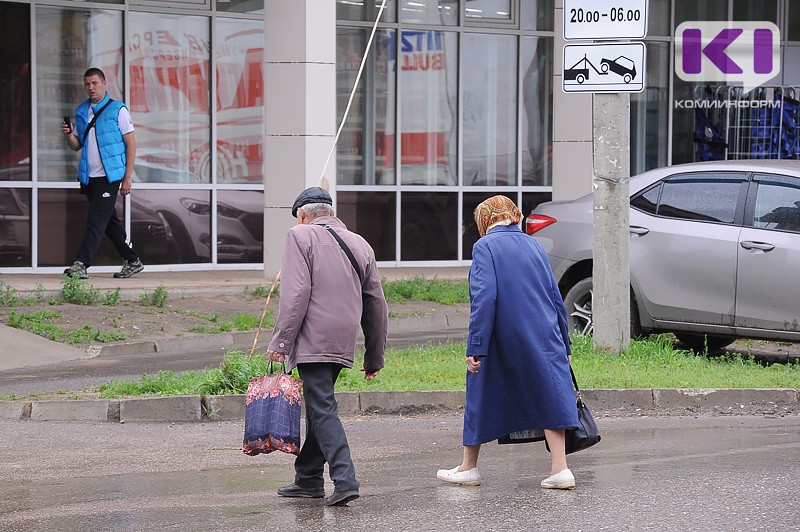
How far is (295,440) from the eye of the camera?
7.07 metres

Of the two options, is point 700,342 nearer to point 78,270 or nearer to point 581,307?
point 581,307

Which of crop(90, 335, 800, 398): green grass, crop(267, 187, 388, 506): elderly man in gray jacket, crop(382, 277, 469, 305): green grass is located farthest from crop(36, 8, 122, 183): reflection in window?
crop(267, 187, 388, 506): elderly man in gray jacket

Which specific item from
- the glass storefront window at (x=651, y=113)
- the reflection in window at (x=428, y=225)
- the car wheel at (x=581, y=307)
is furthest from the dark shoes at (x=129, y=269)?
the glass storefront window at (x=651, y=113)

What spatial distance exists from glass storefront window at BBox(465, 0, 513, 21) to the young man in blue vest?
6551 mm

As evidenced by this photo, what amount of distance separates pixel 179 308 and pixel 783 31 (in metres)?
12.4

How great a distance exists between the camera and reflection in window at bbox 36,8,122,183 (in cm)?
1770

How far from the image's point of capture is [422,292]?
54.3 ft

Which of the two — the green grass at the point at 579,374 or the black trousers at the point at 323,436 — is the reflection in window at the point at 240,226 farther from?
the black trousers at the point at 323,436

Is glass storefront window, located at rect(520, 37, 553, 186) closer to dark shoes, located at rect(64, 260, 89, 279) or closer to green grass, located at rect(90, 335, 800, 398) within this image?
dark shoes, located at rect(64, 260, 89, 279)

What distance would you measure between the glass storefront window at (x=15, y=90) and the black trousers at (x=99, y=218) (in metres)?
2.06

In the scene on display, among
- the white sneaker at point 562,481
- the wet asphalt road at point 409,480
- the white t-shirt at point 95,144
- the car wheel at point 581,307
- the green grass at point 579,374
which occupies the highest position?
the white t-shirt at point 95,144

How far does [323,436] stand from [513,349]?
111 centimetres

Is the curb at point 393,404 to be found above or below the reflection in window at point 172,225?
below

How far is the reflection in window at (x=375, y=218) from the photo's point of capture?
1994 centimetres
